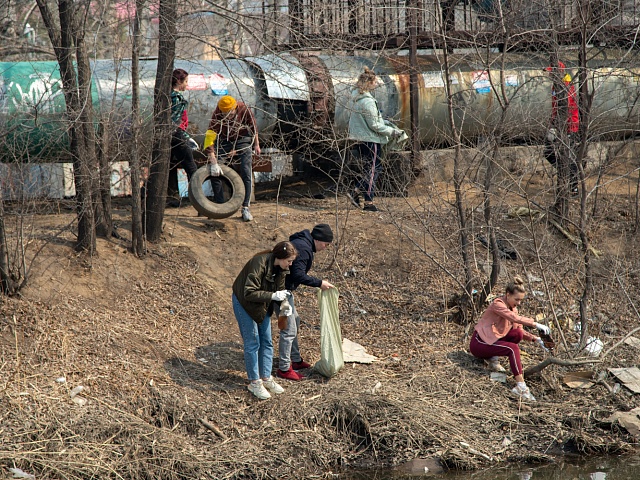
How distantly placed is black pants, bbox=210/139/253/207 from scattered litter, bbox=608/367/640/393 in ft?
15.4

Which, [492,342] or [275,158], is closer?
[492,342]

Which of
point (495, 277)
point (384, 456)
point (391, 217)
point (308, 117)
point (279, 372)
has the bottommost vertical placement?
point (384, 456)

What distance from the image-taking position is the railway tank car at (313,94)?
9.85 meters

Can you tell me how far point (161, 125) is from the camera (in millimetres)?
8750

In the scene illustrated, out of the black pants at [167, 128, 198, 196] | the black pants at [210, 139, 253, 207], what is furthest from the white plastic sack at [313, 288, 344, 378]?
the black pants at [167, 128, 198, 196]

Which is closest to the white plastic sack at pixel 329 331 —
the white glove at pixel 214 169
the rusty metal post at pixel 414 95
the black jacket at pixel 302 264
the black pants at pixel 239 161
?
the black jacket at pixel 302 264

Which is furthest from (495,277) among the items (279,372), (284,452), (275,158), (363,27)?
(275,158)

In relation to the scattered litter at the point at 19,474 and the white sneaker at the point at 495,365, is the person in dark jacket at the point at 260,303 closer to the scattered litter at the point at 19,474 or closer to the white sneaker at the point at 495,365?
the scattered litter at the point at 19,474

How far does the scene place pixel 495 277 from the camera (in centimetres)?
848

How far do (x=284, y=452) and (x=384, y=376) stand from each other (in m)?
1.46

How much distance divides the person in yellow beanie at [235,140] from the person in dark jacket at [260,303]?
309cm

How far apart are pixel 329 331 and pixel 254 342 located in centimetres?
76

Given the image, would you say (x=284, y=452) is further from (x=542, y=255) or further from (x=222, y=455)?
(x=542, y=255)

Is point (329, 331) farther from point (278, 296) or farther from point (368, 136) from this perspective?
point (368, 136)
